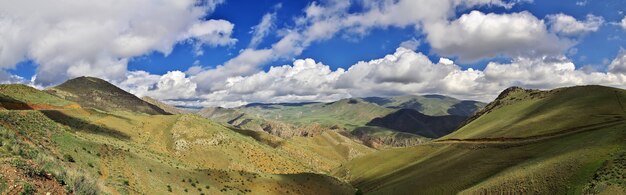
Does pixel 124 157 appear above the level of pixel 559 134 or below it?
below

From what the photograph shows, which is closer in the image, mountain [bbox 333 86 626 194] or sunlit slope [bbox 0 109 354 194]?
sunlit slope [bbox 0 109 354 194]

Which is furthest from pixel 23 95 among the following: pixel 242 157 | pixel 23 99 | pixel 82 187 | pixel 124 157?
pixel 82 187

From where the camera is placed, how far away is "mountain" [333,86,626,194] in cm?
5369

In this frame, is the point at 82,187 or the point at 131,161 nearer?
the point at 82,187

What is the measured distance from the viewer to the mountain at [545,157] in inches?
2114

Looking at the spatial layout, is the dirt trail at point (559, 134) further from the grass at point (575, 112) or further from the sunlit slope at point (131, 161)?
the sunlit slope at point (131, 161)

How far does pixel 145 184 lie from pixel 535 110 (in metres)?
127

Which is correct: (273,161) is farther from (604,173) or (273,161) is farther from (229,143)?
(604,173)

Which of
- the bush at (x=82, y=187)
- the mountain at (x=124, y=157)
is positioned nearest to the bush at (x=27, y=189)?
the mountain at (x=124, y=157)

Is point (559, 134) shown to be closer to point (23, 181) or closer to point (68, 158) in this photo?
point (68, 158)

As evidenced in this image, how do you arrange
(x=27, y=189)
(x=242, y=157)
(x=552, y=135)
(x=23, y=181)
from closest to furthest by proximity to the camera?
(x=27, y=189), (x=23, y=181), (x=552, y=135), (x=242, y=157)

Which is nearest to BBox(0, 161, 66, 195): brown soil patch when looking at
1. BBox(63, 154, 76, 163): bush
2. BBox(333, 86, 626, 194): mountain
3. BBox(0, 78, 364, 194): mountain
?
BBox(0, 78, 364, 194): mountain

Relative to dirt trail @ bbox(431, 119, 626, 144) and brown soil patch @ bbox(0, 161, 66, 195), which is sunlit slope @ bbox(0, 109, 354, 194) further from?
dirt trail @ bbox(431, 119, 626, 144)

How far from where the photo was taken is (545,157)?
6719 centimetres
